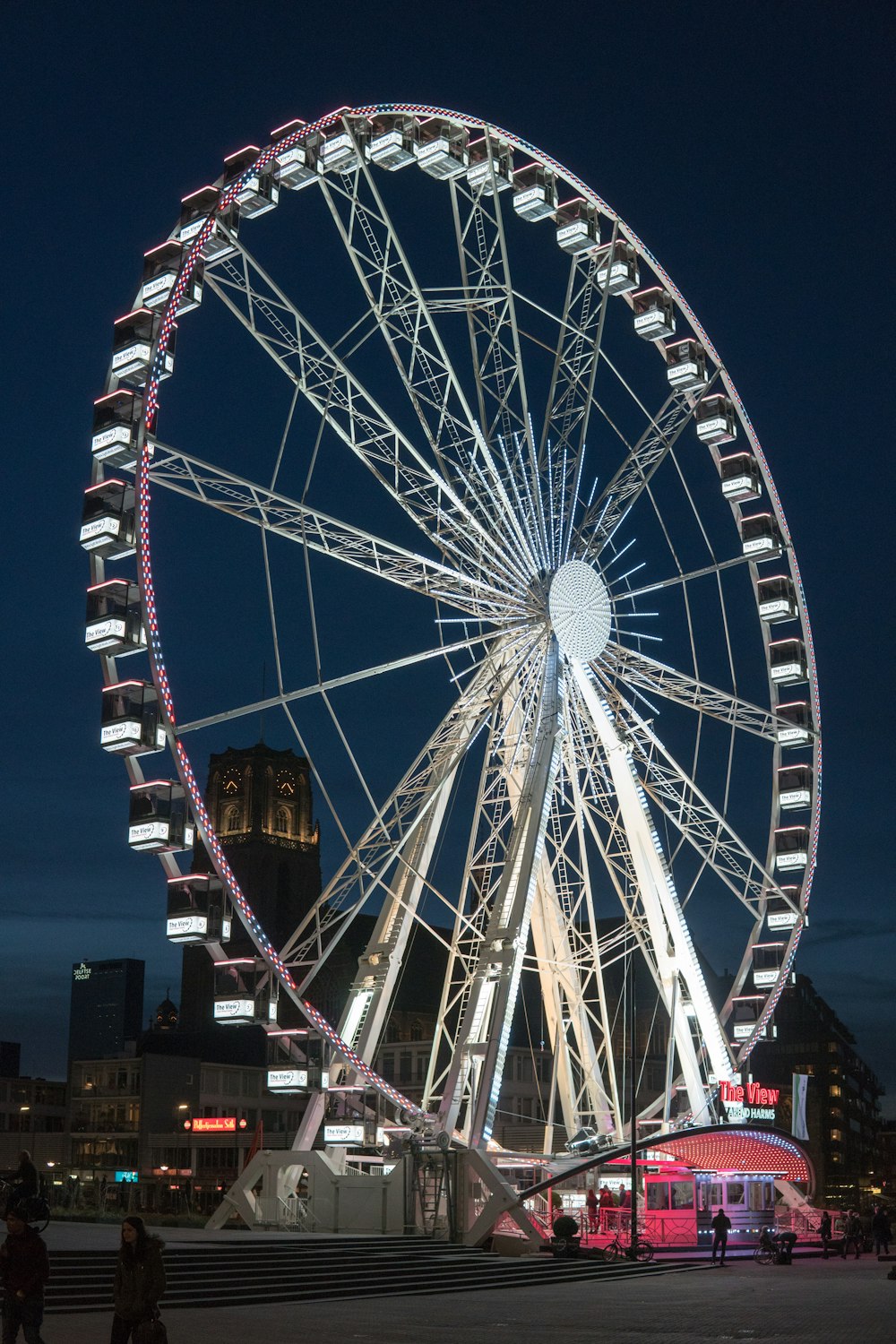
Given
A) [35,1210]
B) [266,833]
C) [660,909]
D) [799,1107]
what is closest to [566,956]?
[660,909]

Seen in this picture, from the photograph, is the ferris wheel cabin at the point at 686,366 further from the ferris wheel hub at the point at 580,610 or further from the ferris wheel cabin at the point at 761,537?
the ferris wheel hub at the point at 580,610

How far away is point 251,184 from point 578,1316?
27136 millimetres

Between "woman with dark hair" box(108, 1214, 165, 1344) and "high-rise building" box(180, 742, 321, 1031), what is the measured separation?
138472 mm

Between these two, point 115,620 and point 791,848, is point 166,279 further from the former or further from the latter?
point 791,848

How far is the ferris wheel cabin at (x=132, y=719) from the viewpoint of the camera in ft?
108

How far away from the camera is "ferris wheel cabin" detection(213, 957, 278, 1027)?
114ft

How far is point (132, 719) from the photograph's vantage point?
32.9m

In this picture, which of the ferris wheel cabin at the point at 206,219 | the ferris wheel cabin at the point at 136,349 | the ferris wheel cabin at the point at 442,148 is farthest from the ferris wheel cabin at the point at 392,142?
the ferris wheel cabin at the point at 136,349

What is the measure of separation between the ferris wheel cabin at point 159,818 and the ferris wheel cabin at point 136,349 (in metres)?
9.49

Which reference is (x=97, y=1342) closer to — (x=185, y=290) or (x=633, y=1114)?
(x=633, y=1114)

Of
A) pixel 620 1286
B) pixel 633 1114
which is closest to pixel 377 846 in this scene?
pixel 633 1114

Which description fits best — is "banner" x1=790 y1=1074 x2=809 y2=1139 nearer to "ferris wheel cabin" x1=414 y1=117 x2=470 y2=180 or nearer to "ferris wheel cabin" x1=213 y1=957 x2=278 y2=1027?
"ferris wheel cabin" x1=213 y1=957 x2=278 y2=1027

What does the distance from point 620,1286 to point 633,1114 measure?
828cm

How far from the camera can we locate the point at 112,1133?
4264 inches
